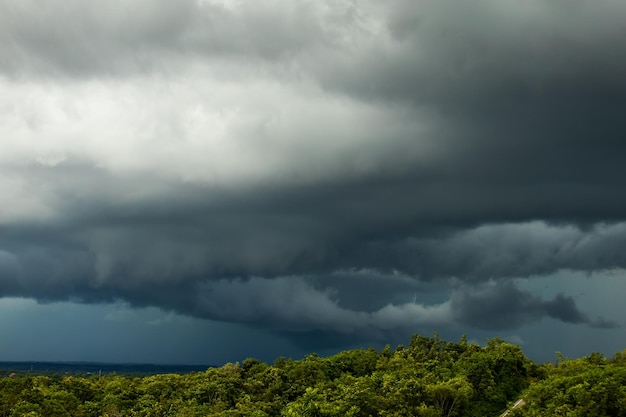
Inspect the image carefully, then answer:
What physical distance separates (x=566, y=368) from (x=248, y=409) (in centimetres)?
8095

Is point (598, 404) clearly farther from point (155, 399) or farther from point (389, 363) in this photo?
point (155, 399)

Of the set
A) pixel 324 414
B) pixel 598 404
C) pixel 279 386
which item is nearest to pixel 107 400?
pixel 279 386

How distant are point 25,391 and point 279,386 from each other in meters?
64.8

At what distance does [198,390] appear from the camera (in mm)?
164125

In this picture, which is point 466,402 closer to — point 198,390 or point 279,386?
point 279,386

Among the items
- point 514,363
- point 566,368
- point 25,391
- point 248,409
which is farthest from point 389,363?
point 25,391

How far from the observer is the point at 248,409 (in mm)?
137500

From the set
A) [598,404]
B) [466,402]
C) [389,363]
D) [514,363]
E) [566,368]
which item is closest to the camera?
[598,404]

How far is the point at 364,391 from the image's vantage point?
126938mm

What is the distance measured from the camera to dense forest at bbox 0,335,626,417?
11550 cm

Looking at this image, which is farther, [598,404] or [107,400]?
[107,400]

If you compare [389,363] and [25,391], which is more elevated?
[389,363]

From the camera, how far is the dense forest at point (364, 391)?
379ft

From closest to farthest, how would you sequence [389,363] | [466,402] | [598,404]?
1. [598,404]
2. [466,402]
3. [389,363]
